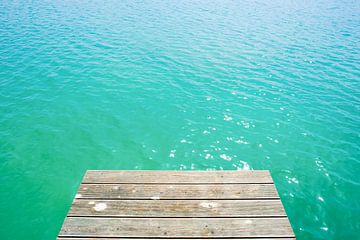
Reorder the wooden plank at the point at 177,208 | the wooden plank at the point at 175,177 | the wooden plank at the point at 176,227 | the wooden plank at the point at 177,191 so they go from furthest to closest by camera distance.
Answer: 1. the wooden plank at the point at 175,177
2. the wooden plank at the point at 177,191
3. the wooden plank at the point at 177,208
4. the wooden plank at the point at 176,227

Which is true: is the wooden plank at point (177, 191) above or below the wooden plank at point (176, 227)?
above

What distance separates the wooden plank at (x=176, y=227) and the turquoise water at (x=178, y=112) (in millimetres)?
4417

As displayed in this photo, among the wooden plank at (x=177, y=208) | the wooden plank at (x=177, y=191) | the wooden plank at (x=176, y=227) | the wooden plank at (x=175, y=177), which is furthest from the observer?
the wooden plank at (x=175, y=177)

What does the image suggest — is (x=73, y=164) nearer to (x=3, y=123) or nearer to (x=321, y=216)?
(x=3, y=123)

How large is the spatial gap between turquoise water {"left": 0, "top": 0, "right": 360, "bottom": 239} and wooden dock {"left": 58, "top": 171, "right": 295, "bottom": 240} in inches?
165

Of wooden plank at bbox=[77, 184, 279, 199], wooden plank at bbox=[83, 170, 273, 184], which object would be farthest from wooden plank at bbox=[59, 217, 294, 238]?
wooden plank at bbox=[83, 170, 273, 184]

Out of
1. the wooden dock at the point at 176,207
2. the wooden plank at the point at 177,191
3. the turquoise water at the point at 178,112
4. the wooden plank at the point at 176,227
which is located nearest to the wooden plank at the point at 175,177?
the wooden dock at the point at 176,207

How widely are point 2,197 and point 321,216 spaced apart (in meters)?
11.8

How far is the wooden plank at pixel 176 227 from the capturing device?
4539 mm

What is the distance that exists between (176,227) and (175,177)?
139 centimetres

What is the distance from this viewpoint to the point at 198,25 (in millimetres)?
29750

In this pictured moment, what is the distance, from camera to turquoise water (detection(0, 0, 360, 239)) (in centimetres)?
945

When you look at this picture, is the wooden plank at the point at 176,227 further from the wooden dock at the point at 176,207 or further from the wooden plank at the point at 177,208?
the wooden plank at the point at 177,208

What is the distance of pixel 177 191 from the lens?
5.48 metres
